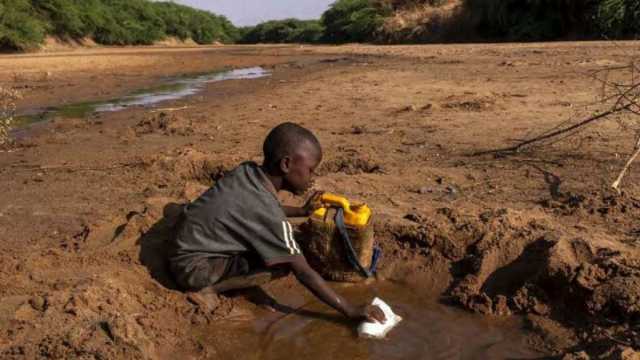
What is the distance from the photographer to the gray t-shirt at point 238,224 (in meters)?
3.04

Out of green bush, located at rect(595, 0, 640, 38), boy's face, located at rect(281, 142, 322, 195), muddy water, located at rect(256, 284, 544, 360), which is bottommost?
muddy water, located at rect(256, 284, 544, 360)

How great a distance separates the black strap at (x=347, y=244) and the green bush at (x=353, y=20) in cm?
2622

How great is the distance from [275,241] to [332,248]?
24.6 inches

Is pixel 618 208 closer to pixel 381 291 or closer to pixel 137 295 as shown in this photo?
pixel 381 291

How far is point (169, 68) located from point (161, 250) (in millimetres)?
17622

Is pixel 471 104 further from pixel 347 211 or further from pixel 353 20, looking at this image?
pixel 353 20

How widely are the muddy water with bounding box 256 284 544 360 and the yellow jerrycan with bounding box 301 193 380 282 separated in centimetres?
31

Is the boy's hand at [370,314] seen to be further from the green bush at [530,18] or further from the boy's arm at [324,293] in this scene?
the green bush at [530,18]

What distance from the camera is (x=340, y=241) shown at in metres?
3.57

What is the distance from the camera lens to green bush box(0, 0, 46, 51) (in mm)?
24781

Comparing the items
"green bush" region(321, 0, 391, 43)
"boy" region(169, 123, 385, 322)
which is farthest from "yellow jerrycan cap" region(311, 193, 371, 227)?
A: "green bush" region(321, 0, 391, 43)

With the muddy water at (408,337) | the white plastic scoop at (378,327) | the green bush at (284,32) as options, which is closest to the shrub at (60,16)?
the green bush at (284,32)

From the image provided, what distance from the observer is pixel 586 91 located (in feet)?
25.9

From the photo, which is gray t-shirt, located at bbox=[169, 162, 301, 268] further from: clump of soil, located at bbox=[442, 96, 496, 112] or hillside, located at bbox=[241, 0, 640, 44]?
hillside, located at bbox=[241, 0, 640, 44]
